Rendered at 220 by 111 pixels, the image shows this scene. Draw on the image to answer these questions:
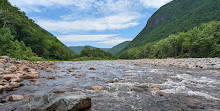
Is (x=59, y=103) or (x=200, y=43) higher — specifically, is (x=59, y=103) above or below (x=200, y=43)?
below

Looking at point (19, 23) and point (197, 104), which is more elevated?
point (19, 23)

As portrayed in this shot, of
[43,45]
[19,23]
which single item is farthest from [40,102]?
[43,45]

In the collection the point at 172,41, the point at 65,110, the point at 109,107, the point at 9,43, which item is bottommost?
the point at 109,107

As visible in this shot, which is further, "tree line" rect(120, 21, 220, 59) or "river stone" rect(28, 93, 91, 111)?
"tree line" rect(120, 21, 220, 59)

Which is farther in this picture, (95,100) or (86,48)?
(86,48)

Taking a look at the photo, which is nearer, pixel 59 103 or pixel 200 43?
pixel 59 103

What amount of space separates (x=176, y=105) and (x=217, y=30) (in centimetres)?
5150

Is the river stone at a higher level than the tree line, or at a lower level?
lower

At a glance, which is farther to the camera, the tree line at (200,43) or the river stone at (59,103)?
the tree line at (200,43)

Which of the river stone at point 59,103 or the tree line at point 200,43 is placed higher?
the tree line at point 200,43

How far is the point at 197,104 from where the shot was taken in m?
3.31

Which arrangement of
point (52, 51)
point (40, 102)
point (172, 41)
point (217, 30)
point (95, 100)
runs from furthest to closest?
point (172, 41) < point (52, 51) < point (217, 30) < point (95, 100) < point (40, 102)

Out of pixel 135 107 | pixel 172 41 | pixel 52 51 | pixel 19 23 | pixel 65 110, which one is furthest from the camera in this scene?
pixel 172 41

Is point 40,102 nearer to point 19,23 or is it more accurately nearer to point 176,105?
point 176,105
